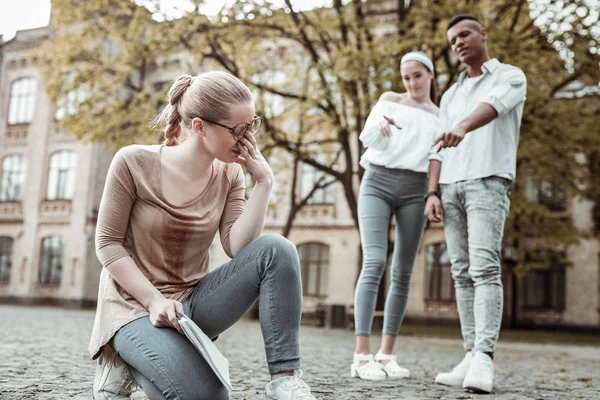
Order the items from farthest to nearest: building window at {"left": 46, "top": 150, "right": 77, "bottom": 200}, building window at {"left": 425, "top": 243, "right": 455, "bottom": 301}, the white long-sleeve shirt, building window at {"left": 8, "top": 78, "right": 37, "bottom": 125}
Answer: building window at {"left": 8, "top": 78, "right": 37, "bottom": 125}, building window at {"left": 46, "top": 150, "right": 77, "bottom": 200}, building window at {"left": 425, "top": 243, "right": 455, "bottom": 301}, the white long-sleeve shirt

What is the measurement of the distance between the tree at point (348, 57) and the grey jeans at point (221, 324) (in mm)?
9512

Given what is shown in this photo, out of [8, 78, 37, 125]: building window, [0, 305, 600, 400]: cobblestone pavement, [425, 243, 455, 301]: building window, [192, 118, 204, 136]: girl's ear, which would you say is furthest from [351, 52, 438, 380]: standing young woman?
[8, 78, 37, 125]: building window

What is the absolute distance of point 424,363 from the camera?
6758 millimetres

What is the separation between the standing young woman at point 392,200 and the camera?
4652 mm

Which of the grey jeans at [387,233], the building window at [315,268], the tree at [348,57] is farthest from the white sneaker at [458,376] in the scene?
the building window at [315,268]

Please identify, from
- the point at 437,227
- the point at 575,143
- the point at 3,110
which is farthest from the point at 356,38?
the point at 3,110

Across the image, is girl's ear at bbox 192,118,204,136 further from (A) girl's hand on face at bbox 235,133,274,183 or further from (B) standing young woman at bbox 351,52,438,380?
(B) standing young woman at bbox 351,52,438,380

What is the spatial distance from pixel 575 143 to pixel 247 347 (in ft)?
31.4

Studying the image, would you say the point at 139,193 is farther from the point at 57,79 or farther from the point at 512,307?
the point at 512,307

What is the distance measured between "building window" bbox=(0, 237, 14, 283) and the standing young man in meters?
30.2

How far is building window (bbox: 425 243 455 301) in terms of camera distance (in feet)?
84.9

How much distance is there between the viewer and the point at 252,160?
275 cm

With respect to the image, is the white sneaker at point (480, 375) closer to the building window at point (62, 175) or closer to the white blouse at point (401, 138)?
the white blouse at point (401, 138)

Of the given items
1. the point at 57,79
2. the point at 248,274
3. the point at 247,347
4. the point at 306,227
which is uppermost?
the point at 57,79
